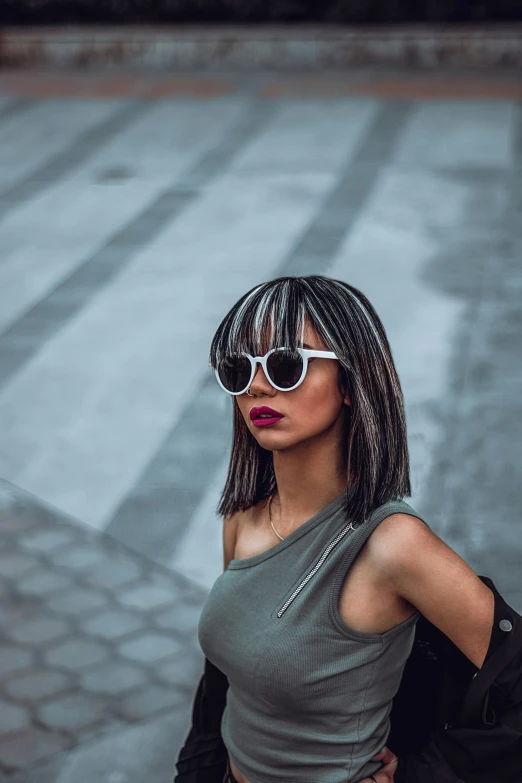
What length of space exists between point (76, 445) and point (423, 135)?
6468 millimetres

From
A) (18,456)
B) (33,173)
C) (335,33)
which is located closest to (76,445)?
(18,456)

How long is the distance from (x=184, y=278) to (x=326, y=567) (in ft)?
20.5

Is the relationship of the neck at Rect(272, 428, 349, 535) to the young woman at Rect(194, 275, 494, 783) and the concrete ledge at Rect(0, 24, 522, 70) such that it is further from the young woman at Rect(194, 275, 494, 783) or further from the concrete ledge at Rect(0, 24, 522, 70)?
the concrete ledge at Rect(0, 24, 522, 70)

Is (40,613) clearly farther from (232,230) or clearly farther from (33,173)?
(33,173)

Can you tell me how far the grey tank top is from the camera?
2.16 metres

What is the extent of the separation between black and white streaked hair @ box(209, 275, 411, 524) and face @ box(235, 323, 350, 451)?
27mm

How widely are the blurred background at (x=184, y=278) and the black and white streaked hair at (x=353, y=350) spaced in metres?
2.12

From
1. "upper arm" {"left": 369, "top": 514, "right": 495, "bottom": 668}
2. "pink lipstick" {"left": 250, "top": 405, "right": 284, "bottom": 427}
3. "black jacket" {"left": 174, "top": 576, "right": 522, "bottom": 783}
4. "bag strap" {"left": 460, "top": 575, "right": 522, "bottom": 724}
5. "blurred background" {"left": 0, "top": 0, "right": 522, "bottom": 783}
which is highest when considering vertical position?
"pink lipstick" {"left": 250, "top": 405, "right": 284, "bottom": 427}

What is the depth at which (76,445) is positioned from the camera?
6.14 meters

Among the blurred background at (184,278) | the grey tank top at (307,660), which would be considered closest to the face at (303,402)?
the grey tank top at (307,660)

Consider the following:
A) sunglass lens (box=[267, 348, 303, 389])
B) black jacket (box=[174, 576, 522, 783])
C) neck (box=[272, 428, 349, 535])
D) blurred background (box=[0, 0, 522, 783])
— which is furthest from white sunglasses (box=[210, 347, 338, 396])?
blurred background (box=[0, 0, 522, 783])

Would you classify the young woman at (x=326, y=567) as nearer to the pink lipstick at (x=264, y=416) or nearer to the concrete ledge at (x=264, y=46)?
the pink lipstick at (x=264, y=416)

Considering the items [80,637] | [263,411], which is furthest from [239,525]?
[80,637]

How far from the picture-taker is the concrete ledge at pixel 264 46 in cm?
1464
